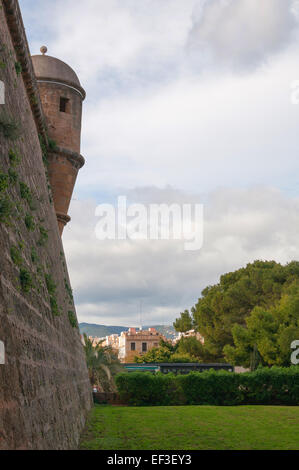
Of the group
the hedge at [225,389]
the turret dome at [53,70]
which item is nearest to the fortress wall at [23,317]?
the turret dome at [53,70]

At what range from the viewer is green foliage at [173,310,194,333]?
5400 centimetres

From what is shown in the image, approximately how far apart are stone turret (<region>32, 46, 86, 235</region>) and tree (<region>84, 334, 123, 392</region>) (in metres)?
14.7

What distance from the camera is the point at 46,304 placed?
8992mm

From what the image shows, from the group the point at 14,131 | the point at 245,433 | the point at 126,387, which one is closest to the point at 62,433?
the point at 14,131

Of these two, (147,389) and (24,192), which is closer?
(24,192)

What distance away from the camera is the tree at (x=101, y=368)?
32344 millimetres

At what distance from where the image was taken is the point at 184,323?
5416cm

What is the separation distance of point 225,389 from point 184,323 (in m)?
25.7

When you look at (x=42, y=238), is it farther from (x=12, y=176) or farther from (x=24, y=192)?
(x=12, y=176)

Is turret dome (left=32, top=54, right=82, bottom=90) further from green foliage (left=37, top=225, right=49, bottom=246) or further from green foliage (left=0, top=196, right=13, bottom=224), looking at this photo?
green foliage (left=0, top=196, right=13, bottom=224)

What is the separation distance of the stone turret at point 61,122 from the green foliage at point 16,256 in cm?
1314

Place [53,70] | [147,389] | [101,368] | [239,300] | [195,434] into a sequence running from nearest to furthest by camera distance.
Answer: [195,434], [53,70], [147,389], [101,368], [239,300]

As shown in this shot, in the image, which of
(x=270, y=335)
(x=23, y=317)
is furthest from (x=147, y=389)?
(x=23, y=317)
